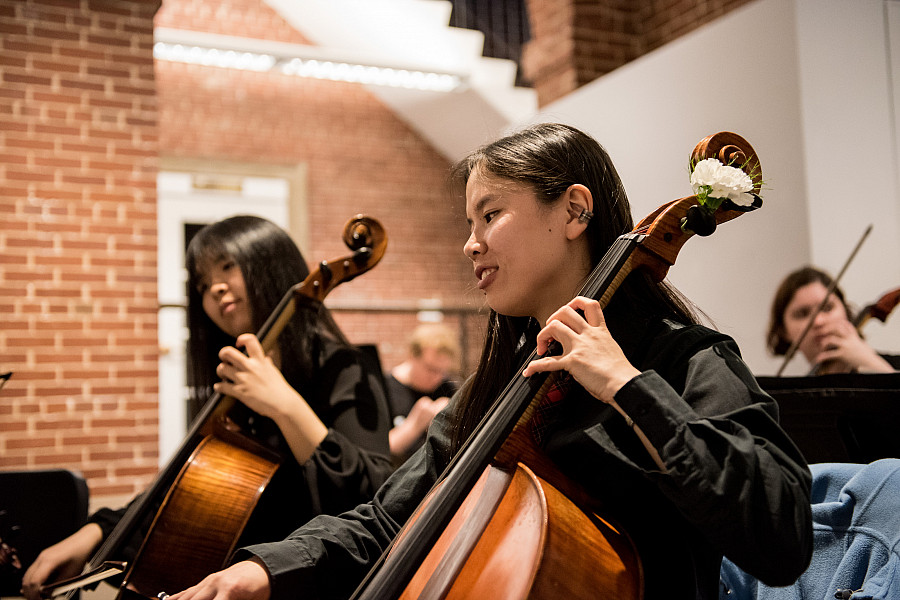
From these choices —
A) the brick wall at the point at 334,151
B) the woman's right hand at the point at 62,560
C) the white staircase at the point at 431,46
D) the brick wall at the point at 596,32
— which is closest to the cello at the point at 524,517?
the woman's right hand at the point at 62,560

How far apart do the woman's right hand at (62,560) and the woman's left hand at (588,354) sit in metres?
1.39

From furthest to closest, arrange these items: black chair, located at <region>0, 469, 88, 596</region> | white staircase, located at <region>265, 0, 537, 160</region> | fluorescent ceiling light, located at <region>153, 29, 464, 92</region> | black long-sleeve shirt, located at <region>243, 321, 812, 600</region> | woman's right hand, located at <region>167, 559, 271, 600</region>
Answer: white staircase, located at <region>265, 0, 537, 160</region> → fluorescent ceiling light, located at <region>153, 29, 464, 92</region> → black chair, located at <region>0, 469, 88, 596</region> → woman's right hand, located at <region>167, 559, 271, 600</region> → black long-sleeve shirt, located at <region>243, 321, 812, 600</region>

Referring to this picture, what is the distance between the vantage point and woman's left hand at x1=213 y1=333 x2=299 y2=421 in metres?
1.93

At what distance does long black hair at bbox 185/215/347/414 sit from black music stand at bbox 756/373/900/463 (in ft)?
3.38

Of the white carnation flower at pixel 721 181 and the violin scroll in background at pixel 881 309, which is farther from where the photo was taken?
the violin scroll in background at pixel 881 309

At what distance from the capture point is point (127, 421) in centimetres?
417

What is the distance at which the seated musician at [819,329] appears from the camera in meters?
2.91

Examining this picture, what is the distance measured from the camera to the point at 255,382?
1959mm

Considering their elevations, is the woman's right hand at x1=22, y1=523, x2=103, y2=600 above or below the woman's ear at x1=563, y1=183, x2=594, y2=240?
below

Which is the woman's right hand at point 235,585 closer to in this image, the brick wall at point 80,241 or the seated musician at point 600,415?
the seated musician at point 600,415

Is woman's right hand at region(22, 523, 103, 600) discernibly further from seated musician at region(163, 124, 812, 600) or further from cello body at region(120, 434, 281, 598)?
seated musician at region(163, 124, 812, 600)

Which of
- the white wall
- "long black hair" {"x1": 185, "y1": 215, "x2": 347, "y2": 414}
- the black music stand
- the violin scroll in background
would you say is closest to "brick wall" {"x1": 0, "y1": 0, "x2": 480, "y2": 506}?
"long black hair" {"x1": 185, "y1": 215, "x2": 347, "y2": 414}

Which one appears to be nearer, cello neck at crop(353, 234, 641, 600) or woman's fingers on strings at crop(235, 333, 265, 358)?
cello neck at crop(353, 234, 641, 600)

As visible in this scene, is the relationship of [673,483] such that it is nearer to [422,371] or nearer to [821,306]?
[821,306]
